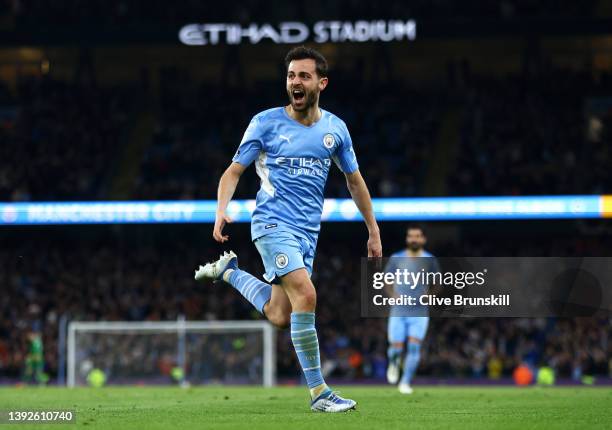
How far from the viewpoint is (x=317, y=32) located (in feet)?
86.7

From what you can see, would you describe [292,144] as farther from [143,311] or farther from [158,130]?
[158,130]

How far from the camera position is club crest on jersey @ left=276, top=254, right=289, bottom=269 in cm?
758

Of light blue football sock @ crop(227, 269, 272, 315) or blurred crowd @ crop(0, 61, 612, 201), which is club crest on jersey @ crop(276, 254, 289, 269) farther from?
blurred crowd @ crop(0, 61, 612, 201)

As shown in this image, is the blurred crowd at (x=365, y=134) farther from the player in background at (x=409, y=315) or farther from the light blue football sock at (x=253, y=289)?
the light blue football sock at (x=253, y=289)

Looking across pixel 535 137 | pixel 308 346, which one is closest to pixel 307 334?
pixel 308 346

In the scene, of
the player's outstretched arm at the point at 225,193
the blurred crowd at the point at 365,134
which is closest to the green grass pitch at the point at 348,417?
the player's outstretched arm at the point at 225,193

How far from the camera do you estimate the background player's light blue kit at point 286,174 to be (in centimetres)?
778

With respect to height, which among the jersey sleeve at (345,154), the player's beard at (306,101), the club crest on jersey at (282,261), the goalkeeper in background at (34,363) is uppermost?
the player's beard at (306,101)

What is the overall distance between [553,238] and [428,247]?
3.32 meters

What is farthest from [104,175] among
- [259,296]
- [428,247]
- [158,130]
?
[259,296]

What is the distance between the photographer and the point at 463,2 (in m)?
28.8

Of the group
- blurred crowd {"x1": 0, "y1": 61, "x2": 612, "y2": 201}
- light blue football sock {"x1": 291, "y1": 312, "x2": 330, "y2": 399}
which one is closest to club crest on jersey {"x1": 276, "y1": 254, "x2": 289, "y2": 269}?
light blue football sock {"x1": 291, "y1": 312, "x2": 330, "y2": 399}

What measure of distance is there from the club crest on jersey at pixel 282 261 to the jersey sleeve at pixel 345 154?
0.96 metres

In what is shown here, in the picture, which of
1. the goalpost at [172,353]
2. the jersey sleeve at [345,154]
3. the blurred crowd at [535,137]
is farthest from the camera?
the blurred crowd at [535,137]
